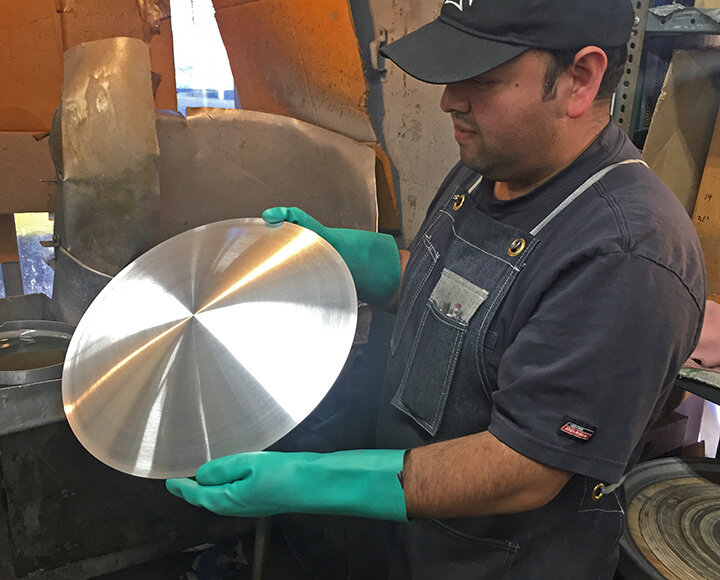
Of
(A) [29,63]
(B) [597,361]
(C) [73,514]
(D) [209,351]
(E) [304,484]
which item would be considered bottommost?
(C) [73,514]

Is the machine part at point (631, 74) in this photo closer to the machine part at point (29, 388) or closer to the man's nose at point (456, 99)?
the man's nose at point (456, 99)

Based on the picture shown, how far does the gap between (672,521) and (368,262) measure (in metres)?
0.94

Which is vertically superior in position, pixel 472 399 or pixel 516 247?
pixel 516 247

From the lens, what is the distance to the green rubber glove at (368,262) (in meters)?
1.26

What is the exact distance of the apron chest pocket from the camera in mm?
873

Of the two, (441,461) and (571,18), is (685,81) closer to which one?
(571,18)

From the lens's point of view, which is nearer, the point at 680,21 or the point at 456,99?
the point at 456,99

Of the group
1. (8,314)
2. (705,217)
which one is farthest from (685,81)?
(8,314)

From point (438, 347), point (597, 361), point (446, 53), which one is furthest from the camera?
point (438, 347)

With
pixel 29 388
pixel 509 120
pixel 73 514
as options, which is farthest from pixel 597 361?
pixel 73 514

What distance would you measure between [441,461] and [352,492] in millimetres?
128

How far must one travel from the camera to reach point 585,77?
75 cm

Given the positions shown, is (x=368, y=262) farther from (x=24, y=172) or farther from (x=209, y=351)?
(x=24, y=172)

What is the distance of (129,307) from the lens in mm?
1038
